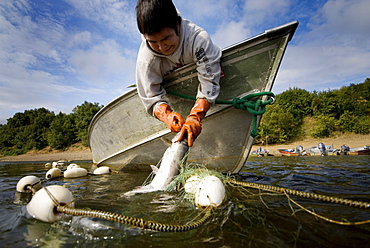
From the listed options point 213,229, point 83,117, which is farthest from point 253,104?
point 83,117

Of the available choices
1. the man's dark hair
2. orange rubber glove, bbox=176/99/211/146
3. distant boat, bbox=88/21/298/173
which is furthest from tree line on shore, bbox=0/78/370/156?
the man's dark hair

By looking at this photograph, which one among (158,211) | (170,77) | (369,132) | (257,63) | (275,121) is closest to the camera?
(158,211)

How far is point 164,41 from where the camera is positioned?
2.42 m

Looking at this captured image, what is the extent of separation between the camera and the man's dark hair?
2.10 metres

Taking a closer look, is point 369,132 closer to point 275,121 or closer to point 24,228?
point 275,121

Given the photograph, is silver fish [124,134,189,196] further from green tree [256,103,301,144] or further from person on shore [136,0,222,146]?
green tree [256,103,301,144]

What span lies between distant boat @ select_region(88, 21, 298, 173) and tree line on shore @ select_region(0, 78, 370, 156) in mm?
21413

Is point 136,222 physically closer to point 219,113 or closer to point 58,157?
point 219,113

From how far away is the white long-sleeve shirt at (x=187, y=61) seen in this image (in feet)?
9.11

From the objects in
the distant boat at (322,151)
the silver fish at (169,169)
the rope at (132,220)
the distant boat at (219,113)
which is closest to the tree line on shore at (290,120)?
the distant boat at (322,151)

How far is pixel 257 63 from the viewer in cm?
318

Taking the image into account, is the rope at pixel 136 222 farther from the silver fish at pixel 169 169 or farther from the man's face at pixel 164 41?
the man's face at pixel 164 41

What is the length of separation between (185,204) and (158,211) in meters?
0.32

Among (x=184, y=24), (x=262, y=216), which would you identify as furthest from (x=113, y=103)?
(x=262, y=216)
